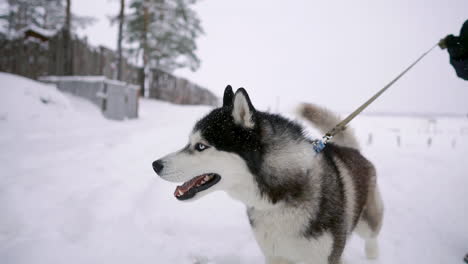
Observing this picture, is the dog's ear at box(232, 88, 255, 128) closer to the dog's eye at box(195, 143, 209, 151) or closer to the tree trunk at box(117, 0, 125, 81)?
the dog's eye at box(195, 143, 209, 151)

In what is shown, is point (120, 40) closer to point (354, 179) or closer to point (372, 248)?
point (354, 179)

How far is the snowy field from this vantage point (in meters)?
2.03

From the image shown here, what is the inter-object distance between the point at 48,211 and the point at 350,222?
282cm

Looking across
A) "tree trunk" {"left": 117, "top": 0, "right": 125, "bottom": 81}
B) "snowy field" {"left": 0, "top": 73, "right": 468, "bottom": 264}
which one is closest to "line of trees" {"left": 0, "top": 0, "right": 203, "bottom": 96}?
"tree trunk" {"left": 117, "top": 0, "right": 125, "bottom": 81}

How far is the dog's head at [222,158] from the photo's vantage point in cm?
163

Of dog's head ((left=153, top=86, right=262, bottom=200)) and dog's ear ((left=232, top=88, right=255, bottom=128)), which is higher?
dog's ear ((left=232, top=88, right=255, bottom=128))

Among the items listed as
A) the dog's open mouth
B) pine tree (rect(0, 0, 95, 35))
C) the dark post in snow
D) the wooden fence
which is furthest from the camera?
pine tree (rect(0, 0, 95, 35))

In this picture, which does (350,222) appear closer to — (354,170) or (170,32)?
(354,170)

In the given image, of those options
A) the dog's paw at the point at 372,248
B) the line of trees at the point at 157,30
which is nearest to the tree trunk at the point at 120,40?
the line of trees at the point at 157,30

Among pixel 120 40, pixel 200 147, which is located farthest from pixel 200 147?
pixel 120 40

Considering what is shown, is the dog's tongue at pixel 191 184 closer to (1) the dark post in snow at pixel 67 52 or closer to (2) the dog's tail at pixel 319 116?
(2) the dog's tail at pixel 319 116

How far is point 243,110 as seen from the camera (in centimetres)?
165

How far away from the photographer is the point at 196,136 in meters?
1.77

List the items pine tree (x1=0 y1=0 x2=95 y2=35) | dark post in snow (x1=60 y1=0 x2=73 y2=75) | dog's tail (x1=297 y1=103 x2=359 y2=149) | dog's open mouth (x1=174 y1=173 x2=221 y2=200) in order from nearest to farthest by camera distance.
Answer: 1. dog's open mouth (x1=174 y1=173 x2=221 y2=200)
2. dog's tail (x1=297 y1=103 x2=359 y2=149)
3. dark post in snow (x1=60 y1=0 x2=73 y2=75)
4. pine tree (x1=0 y1=0 x2=95 y2=35)
